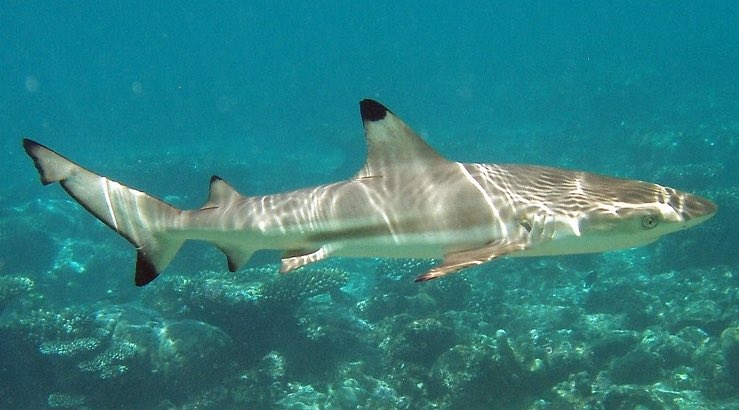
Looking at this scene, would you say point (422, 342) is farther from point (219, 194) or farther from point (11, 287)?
point (11, 287)

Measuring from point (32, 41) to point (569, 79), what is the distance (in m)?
190

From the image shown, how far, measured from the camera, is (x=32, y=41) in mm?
176875

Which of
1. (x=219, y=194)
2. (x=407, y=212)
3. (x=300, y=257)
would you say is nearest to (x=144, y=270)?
(x=219, y=194)

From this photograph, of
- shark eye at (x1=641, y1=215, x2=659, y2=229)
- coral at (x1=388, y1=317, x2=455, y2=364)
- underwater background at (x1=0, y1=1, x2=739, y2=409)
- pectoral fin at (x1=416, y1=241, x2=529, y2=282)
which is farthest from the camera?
coral at (x1=388, y1=317, x2=455, y2=364)

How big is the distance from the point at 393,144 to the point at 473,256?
1352mm

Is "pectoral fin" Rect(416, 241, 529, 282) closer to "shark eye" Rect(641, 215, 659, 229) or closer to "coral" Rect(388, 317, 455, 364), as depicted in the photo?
"shark eye" Rect(641, 215, 659, 229)

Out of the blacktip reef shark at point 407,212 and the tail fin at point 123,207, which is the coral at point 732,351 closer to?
the blacktip reef shark at point 407,212

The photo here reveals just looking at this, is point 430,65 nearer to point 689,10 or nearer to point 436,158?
point 436,158

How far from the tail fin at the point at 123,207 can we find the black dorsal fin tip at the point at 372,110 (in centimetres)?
199

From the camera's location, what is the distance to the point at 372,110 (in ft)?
14.0

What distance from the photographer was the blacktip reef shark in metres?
3.51

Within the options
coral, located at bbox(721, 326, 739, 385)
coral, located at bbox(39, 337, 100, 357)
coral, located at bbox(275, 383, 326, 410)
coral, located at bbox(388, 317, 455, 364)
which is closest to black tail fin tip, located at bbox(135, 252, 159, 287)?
coral, located at bbox(275, 383, 326, 410)

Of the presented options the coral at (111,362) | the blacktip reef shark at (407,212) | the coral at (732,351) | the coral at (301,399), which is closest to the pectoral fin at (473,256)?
the blacktip reef shark at (407,212)

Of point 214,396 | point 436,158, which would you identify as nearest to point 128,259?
point 214,396
